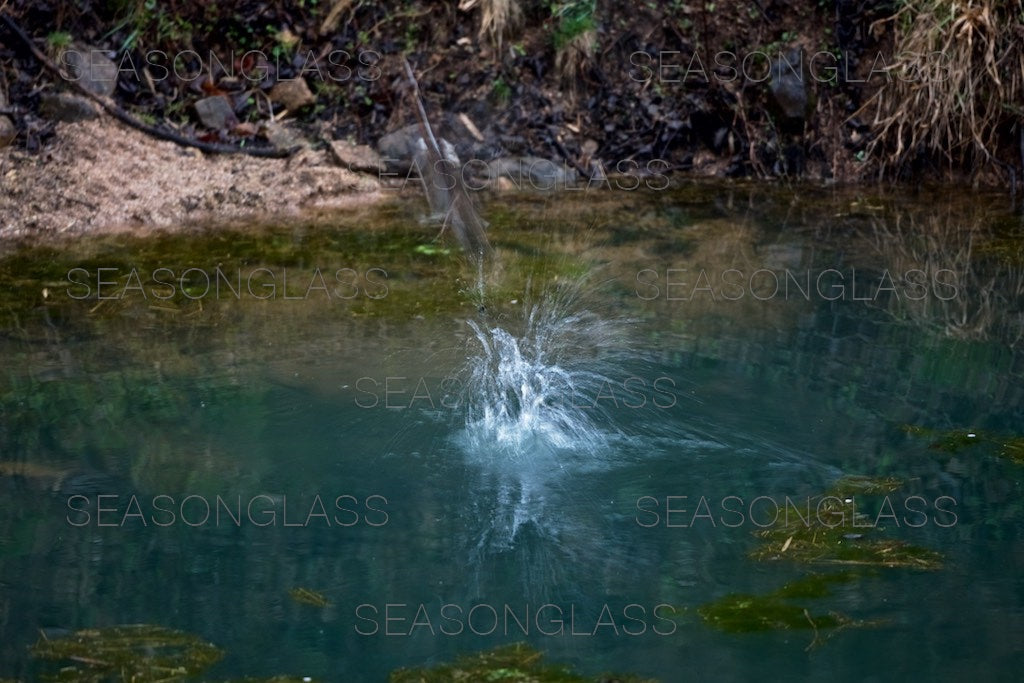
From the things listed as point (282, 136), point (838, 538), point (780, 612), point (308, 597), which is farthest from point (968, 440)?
point (282, 136)

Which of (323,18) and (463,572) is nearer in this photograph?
(463,572)

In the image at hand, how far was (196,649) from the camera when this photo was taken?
2939 millimetres

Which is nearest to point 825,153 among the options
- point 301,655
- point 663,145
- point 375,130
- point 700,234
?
point 663,145

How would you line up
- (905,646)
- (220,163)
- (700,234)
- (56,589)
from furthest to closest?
(220,163) < (700,234) < (56,589) < (905,646)

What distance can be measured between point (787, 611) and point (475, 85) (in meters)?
5.51

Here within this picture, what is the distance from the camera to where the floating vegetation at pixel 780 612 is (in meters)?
2.99

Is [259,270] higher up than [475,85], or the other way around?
[475,85]

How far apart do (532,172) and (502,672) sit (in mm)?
5008

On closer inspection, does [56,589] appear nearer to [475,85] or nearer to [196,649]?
[196,649]

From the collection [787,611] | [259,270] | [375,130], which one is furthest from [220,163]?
[787,611]

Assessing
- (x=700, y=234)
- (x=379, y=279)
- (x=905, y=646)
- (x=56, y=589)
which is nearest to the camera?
(x=905, y=646)

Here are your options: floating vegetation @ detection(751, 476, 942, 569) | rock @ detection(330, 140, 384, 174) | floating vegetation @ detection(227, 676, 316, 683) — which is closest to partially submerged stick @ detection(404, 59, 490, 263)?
rock @ detection(330, 140, 384, 174)

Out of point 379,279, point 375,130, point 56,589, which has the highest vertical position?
point 375,130

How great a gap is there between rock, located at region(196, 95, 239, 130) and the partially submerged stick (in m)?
1.18
